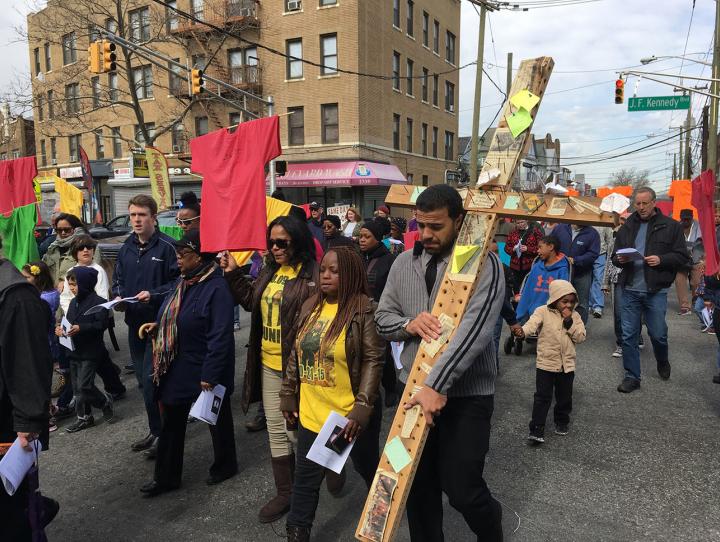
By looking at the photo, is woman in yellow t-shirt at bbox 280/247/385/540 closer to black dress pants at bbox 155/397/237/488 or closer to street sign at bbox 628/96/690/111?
black dress pants at bbox 155/397/237/488

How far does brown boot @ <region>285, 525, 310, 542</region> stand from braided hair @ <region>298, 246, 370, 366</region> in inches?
37.0

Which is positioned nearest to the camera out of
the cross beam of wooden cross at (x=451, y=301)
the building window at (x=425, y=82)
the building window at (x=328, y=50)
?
the cross beam of wooden cross at (x=451, y=301)

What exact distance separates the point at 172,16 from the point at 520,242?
80.8ft

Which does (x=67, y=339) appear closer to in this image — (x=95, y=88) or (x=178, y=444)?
(x=178, y=444)

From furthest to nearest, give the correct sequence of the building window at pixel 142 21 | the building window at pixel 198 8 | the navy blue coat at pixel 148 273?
the building window at pixel 142 21
the building window at pixel 198 8
the navy blue coat at pixel 148 273

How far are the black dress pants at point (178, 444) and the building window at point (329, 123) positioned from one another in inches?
932

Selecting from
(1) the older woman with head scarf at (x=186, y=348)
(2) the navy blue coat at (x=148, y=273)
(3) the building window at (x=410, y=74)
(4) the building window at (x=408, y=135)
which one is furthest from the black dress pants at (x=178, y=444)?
(3) the building window at (x=410, y=74)

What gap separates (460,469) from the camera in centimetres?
241

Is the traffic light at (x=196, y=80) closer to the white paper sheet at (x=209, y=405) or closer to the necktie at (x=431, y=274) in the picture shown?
the white paper sheet at (x=209, y=405)

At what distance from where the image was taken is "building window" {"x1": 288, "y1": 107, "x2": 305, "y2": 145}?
88.6ft

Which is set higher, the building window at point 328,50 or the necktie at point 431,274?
the building window at point 328,50

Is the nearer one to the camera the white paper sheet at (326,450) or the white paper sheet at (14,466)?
the white paper sheet at (14,466)

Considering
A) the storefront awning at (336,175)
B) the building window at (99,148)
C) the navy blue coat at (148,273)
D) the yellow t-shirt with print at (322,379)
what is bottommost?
the yellow t-shirt with print at (322,379)

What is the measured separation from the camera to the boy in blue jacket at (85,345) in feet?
15.9
